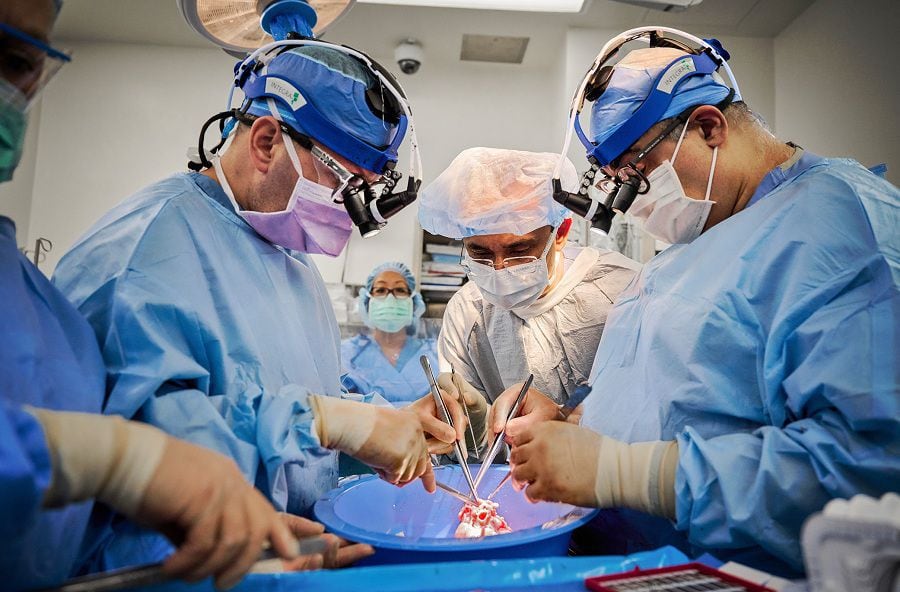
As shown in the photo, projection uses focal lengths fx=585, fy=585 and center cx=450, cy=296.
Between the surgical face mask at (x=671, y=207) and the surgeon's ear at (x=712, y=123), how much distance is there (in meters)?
0.02

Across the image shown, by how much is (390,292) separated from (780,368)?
354 cm

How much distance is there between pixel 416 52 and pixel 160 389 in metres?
3.83

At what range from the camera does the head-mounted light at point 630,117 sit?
137 centimetres

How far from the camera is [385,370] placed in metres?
4.48

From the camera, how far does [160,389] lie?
1.04m

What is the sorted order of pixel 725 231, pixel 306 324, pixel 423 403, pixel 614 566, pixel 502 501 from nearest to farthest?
pixel 614 566
pixel 725 231
pixel 502 501
pixel 306 324
pixel 423 403

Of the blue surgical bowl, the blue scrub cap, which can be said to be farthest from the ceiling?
the blue surgical bowl

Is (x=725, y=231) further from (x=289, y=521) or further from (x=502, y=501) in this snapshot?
(x=289, y=521)

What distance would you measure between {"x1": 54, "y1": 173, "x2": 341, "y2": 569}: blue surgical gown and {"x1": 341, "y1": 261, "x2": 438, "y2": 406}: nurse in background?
2.94 metres

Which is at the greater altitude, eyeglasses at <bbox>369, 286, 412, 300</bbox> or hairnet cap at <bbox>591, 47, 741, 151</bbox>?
hairnet cap at <bbox>591, 47, 741, 151</bbox>

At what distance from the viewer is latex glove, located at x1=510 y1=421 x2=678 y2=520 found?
40.8 inches

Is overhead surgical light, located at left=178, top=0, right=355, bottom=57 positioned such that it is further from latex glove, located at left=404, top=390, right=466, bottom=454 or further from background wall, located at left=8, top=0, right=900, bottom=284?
background wall, located at left=8, top=0, right=900, bottom=284

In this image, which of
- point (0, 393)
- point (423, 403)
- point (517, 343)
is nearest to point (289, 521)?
point (0, 393)

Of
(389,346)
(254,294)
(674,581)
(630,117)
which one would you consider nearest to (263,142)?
(254,294)
